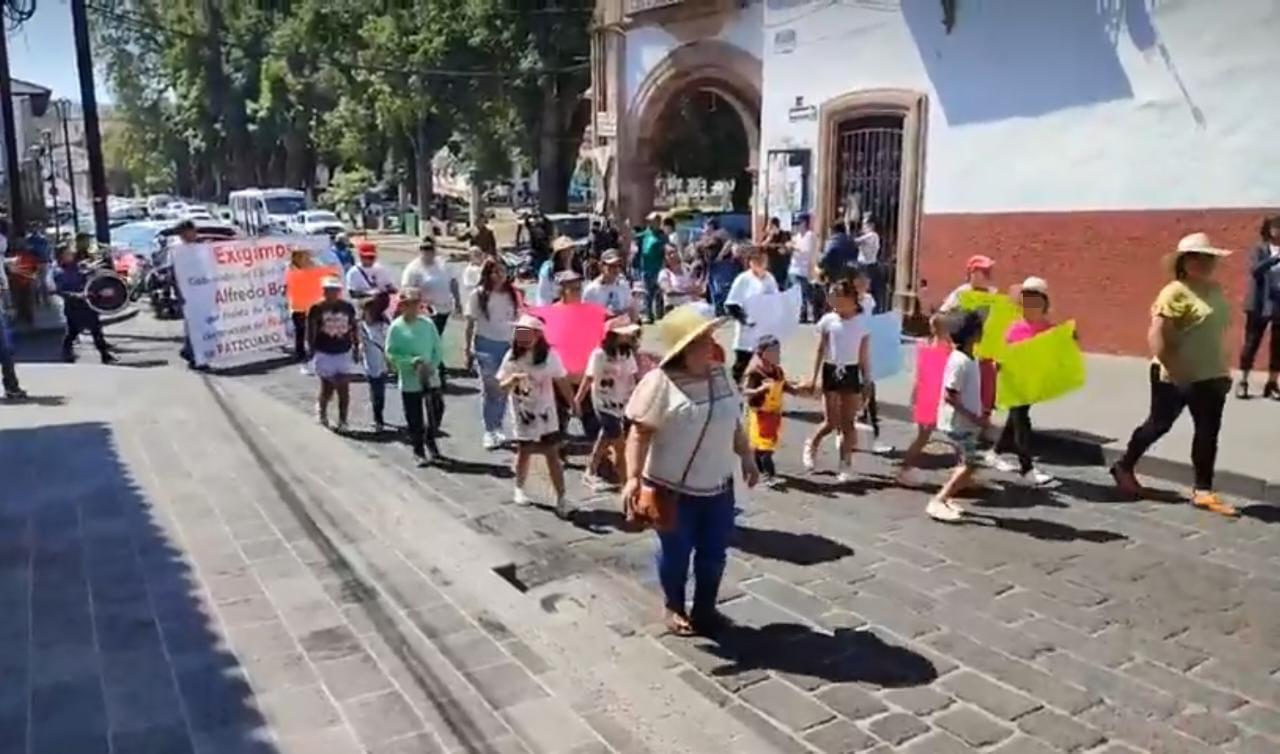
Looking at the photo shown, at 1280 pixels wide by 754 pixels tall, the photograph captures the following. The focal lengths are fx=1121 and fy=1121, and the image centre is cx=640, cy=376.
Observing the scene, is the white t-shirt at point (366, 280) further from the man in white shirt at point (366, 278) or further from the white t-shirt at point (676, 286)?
the white t-shirt at point (676, 286)

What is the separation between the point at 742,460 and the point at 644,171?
1987 centimetres

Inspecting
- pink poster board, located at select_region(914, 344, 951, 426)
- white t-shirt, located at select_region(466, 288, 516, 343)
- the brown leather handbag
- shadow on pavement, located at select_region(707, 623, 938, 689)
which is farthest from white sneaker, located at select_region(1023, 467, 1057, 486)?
white t-shirt, located at select_region(466, 288, 516, 343)

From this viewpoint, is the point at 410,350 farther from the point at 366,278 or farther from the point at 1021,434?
the point at 1021,434

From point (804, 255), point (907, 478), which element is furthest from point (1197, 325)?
point (804, 255)

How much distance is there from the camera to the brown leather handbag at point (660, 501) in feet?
16.9

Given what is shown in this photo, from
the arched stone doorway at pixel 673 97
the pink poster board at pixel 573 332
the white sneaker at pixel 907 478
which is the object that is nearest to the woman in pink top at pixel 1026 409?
the white sneaker at pixel 907 478

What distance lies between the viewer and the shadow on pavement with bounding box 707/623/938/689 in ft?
16.1

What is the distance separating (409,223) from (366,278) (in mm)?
39417

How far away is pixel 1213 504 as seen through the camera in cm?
750

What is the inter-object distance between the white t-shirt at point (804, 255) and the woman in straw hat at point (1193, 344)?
980 centimetres

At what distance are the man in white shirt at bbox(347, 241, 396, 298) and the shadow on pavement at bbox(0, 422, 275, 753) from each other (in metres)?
4.87

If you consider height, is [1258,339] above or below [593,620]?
above

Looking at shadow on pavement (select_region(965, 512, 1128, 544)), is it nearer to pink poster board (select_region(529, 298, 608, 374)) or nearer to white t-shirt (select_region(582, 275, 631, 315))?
pink poster board (select_region(529, 298, 608, 374))

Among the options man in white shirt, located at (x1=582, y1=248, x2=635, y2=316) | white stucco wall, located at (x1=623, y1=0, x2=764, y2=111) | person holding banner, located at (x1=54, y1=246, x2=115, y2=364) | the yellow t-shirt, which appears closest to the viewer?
the yellow t-shirt
